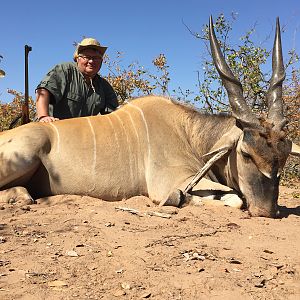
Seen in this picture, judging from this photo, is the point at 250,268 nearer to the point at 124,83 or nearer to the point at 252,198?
the point at 252,198

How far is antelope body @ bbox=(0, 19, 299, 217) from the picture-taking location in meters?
3.02

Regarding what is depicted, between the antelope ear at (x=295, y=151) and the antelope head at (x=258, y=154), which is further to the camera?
the antelope ear at (x=295, y=151)

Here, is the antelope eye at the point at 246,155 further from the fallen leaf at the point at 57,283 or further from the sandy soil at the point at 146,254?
the fallen leaf at the point at 57,283

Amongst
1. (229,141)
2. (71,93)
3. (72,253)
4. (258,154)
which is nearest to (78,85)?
(71,93)

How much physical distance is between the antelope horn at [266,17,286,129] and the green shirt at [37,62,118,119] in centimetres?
188

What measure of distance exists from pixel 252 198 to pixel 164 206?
615 mm

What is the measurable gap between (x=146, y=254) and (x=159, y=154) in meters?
A: 1.60

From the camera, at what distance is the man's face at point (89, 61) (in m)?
4.44

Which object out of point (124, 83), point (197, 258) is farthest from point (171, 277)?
point (124, 83)

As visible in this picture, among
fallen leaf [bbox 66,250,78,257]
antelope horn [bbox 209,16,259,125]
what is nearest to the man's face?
antelope horn [bbox 209,16,259,125]

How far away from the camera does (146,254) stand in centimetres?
203

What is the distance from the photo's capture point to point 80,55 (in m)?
4.49

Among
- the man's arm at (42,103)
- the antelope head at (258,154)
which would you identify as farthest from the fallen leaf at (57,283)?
the man's arm at (42,103)

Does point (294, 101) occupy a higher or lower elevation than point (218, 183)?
higher
